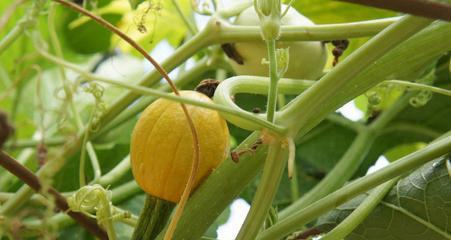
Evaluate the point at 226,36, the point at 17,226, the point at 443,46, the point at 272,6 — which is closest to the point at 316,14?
the point at 226,36

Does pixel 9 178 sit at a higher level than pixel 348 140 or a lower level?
lower

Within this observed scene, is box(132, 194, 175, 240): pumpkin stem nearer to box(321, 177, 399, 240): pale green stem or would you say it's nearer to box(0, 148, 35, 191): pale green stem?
box(321, 177, 399, 240): pale green stem

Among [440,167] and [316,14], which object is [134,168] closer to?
[440,167]

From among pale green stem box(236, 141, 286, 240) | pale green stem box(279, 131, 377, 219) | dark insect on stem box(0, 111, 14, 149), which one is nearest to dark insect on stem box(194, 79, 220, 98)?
pale green stem box(236, 141, 286, 240)

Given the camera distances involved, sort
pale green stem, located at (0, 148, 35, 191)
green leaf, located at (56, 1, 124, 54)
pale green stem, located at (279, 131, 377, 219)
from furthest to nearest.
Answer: green leaf, located at (56, 1, 124, 54), pale green stem, located at (0, 148, 35, 191), pale green stem, located at (279, 131, 377, 219)

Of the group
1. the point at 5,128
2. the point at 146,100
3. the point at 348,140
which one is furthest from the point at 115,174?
the point at 5,128

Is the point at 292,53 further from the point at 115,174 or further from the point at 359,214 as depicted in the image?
the point at 115,174
